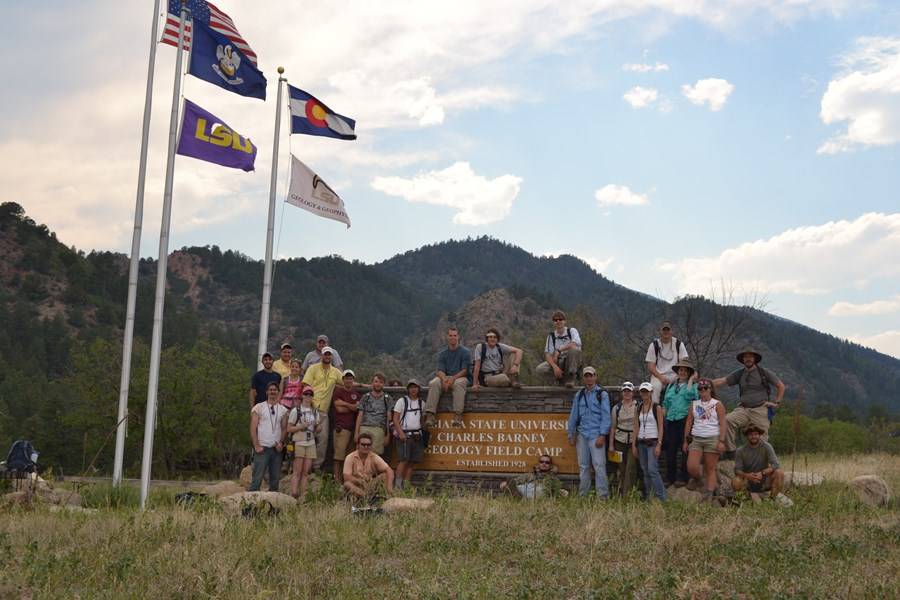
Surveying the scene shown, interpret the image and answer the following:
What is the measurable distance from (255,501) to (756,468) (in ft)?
20.5

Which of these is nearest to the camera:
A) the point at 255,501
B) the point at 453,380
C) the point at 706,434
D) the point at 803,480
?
the point at 255,501

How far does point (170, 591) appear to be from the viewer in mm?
7082

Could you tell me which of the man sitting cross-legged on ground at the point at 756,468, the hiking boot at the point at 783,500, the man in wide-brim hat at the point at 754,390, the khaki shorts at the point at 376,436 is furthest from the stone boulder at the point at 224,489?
the hiking boot at the point at 783,500

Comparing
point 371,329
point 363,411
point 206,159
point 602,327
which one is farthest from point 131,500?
point 371,329

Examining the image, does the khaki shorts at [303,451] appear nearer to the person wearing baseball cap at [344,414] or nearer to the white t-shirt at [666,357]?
the person wearing baseball cap at [344,414]

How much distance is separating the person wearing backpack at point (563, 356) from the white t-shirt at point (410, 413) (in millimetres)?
1859

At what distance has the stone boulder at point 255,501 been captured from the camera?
10.5 m

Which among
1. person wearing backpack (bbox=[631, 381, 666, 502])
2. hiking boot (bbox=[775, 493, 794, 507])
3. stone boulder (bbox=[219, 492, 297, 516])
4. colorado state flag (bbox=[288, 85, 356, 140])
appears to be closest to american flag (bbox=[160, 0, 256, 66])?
colorado state flag (bbox=[288, 85, 356, 140])

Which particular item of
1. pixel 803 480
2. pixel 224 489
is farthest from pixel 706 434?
pixel 224 489

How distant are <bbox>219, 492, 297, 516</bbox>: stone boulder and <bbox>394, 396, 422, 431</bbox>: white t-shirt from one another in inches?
98.3

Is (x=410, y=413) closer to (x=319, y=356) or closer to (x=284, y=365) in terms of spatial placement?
(x=319, y=356)

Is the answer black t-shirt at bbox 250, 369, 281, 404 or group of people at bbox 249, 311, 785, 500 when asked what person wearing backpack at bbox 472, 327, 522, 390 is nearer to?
group of people at bbox 249, 311, 785, 500

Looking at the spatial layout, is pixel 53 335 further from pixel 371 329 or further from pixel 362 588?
pixel 362 588

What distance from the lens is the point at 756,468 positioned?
11.6 m
